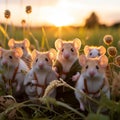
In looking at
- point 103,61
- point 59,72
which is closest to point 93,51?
point 59,72

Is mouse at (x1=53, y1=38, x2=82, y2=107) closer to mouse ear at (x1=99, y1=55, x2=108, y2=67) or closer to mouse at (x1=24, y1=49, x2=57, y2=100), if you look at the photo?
mouse at (x1=24, y1=49, x2=57, y2=100)

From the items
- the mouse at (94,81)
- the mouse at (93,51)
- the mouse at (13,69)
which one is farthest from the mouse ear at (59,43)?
the mouse at (94,81)

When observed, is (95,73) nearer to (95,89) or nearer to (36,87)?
(95,89)

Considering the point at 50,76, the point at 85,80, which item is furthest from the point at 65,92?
the point at 85,80

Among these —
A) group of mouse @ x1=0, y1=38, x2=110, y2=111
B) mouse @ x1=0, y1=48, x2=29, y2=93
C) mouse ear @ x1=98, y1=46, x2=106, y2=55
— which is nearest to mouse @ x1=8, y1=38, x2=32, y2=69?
group of mouse @ x1=0, y1=38, x2=110, y2=111

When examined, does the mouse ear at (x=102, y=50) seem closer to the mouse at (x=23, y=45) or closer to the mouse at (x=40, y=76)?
the mouse at (x=40, y=76)

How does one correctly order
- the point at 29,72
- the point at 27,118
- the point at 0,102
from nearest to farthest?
the point at 27,118 < the point at 0,102 < the point at 29,72
